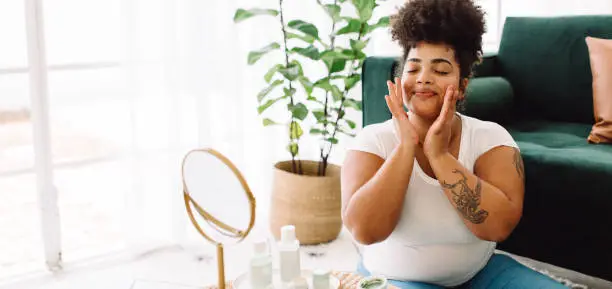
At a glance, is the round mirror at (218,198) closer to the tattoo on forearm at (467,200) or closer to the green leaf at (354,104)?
the tattoo on forearm at (467,200)

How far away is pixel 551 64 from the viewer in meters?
2.52

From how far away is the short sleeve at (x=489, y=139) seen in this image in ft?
4.78

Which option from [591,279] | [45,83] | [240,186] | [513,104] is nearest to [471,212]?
[240,186]

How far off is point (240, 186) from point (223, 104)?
1556 mm

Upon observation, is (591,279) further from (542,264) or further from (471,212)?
(471,212)

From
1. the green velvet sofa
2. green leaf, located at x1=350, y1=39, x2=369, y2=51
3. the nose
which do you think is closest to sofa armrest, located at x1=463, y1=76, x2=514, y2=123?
the green velvet sofa

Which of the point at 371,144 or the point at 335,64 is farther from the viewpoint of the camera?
the point at 335,64

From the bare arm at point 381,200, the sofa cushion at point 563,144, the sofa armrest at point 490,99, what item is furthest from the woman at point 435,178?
the sofa armrest at point 490,99

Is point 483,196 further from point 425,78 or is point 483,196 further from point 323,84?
point 323,84

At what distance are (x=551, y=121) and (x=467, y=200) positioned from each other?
140 cm

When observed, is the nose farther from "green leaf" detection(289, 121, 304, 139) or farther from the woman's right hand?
"green leaf" detection(289, 121, 304, 139)

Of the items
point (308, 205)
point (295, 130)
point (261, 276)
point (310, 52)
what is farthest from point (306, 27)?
point (261, 276)

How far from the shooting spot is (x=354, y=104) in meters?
2.54

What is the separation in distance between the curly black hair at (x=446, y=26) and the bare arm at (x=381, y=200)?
0.87 ft
